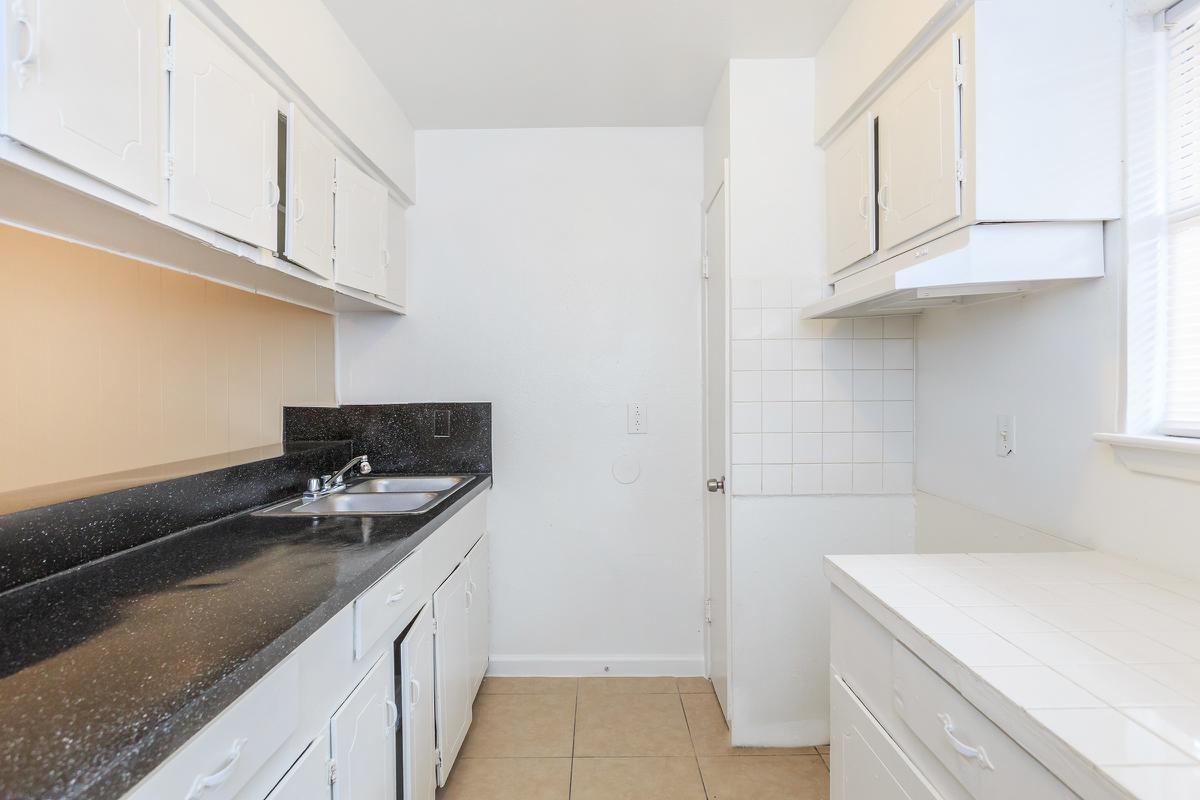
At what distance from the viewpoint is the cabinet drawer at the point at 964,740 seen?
700mm

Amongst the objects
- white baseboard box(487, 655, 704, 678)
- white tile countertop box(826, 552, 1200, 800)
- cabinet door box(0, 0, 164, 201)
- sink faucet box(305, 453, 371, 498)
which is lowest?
white baseboard box(487, 655, 704, 678)

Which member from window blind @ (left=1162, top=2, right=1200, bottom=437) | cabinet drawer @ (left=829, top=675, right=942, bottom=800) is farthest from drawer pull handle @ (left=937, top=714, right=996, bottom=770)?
window blind @ (left=1162, top=2, right=1200, bottom=437)

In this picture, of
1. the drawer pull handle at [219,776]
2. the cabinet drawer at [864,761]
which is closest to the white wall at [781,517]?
the cabinet drawer at [864,761]

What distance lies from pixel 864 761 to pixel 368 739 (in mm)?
1053

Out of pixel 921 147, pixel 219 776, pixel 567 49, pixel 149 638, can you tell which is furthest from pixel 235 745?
pixel 567 49

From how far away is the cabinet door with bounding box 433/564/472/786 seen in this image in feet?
5.55

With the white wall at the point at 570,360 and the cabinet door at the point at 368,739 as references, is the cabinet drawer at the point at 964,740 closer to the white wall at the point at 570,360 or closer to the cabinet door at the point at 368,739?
the cabinet door at the point at 368,739

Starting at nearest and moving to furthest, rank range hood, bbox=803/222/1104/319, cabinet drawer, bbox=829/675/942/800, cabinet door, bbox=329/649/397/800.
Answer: cabinet drawer, bbox=829/675/942/800 → cabinet door, bbox=329/649/397/800 → range hood, bbox=803/222/1104/319

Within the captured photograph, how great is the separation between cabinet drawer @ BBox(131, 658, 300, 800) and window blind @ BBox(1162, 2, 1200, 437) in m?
1.71

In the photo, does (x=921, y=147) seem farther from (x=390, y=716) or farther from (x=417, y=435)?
(x=417, y=435)

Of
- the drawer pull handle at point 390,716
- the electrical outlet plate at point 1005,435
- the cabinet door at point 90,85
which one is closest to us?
the cabinet door at point 90,85

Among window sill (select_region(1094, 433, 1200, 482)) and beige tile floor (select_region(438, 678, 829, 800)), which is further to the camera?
beige tile floor (select_region(438, 678, 829, 800))

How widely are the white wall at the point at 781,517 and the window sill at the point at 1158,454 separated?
921mm

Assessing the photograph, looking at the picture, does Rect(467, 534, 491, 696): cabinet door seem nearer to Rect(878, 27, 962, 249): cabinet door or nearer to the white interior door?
the white interior door
